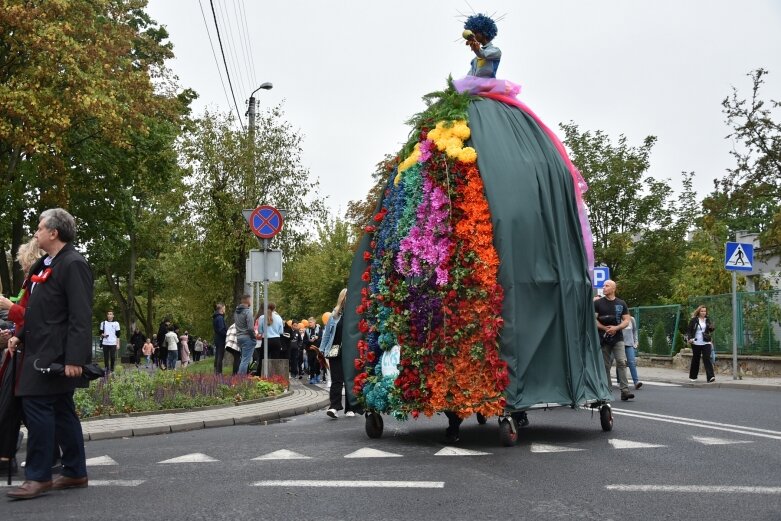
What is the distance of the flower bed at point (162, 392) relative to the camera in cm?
1314

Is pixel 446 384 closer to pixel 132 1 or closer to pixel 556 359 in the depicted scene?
pixel 556 359

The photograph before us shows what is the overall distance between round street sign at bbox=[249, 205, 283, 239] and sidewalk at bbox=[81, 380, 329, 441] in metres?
3.05

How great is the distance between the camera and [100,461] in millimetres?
8617

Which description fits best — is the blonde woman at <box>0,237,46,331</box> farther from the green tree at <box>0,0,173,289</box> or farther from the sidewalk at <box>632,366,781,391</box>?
the green tree at <box>0,0,173,289</box>

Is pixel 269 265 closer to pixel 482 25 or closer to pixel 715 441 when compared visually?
pixel 482 25

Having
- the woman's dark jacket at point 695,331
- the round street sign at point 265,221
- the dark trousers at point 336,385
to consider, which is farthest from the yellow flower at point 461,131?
the woman's dark jacket at point 695,331

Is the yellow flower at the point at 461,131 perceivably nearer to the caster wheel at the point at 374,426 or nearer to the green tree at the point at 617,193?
the caster wheel at the point at 374,426

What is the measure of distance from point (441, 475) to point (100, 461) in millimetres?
3108

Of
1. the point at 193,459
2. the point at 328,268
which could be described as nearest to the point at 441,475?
the point at 193,459

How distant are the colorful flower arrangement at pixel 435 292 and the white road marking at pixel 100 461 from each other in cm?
232

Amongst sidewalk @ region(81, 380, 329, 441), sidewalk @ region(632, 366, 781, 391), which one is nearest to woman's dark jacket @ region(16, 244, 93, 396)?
sidewalk @ region(81, 380, 329, 441)

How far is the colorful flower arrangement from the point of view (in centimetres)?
879

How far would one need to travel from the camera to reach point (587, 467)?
24.6 feet

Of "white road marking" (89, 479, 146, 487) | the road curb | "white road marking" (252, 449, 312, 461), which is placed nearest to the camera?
"white road marking" (89, 479, 146, 487)
